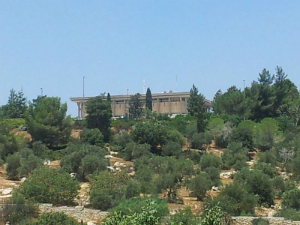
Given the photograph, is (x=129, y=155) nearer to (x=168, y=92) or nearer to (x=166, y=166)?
(x=166, y=166)

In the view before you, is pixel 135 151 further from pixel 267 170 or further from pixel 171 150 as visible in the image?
pixel 267 170

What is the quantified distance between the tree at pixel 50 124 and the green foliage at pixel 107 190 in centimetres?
1905

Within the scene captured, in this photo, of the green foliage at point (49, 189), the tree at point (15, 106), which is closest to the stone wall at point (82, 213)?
the green foliage at point (49, 189)

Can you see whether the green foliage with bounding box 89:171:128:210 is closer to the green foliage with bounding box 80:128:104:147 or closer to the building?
the green foliage with bounding box 80:128:104:147

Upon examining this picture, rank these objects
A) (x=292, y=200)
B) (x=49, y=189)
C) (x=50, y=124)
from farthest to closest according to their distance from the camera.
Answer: (x=50, y=124)
(x=49, y=189)
(x=292, y=200)

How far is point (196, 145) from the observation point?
46.5 metres

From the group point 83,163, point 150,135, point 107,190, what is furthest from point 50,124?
point 107,190

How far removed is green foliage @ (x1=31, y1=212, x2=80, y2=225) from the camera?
20094 millimetres

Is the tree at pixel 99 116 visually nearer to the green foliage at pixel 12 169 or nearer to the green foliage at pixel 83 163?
the green foliage at pixel 83 163

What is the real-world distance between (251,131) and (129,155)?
40.6ft

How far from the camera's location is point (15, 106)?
71062 millimetres

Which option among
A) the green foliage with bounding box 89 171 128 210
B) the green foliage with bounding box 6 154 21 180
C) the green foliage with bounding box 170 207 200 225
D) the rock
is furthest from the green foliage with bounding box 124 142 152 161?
the green foliage with bounding box 170 207 200 225

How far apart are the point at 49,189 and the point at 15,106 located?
156 ft

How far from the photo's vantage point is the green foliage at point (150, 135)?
4450cm
